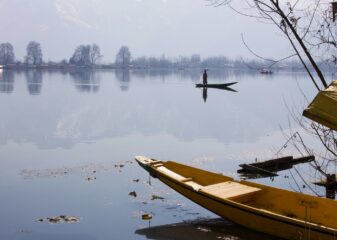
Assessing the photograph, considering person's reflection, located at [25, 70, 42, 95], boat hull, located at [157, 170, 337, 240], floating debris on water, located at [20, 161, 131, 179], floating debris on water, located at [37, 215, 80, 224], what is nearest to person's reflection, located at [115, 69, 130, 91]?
person's reflection, located at [25, 70, 42, 95]

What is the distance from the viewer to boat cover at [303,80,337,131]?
14.4ft

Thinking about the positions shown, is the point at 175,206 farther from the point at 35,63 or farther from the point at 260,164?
the point at 35,63

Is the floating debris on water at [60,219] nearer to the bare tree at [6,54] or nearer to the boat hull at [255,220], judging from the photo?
the boat hull at [255,220]

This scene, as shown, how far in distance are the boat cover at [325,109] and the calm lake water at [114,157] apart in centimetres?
310

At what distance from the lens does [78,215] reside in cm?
1302

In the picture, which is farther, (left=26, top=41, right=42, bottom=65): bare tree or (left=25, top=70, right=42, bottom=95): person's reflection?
(left=26, top=41, right=42, bottom=65): bare tree

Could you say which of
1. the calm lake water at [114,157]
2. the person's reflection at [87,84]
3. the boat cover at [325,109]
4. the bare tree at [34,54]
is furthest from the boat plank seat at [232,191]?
the bare tree at [34,54]

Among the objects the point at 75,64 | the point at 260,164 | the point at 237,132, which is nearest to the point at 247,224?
the point at 260,164

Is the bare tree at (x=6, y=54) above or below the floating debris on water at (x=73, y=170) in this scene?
above

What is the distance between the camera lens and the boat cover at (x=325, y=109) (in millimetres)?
4383

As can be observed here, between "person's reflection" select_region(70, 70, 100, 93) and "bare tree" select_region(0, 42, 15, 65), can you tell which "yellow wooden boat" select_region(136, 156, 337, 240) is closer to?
"person's reflection" select_region(70, 70, 100, 93)

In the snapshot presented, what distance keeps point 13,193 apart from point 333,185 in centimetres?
940

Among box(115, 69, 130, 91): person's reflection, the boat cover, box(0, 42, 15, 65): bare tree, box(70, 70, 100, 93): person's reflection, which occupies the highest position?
box(0, 42, 15, 65): bare tree

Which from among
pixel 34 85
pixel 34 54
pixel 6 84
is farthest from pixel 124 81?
pixel 34 54
